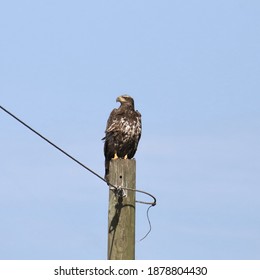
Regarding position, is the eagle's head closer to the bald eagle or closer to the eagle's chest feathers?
the bald eagle

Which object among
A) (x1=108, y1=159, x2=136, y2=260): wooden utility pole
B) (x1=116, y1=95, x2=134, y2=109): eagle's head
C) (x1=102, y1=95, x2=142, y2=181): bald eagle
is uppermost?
(x1=116, y1=95, x2=134, y2=109): eagle's head

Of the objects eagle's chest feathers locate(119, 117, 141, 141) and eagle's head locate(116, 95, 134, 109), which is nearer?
eagle's chest feathers locate(119, 117, 141, 141)

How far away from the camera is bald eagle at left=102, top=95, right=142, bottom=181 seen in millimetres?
13164

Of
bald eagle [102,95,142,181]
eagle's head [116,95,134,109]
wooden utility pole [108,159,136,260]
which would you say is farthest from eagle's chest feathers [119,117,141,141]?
wooden utility pole [108,159,136,260]

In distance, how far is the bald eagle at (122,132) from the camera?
13.2m

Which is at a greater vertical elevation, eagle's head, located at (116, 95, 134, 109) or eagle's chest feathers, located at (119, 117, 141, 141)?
eagle's head, located at (116, 95, 134, 109)

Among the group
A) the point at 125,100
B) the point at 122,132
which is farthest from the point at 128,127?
the point at 125,100

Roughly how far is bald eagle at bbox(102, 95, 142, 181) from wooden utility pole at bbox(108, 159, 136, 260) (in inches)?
202

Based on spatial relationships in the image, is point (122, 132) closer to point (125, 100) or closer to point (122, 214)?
point (125, 100)
